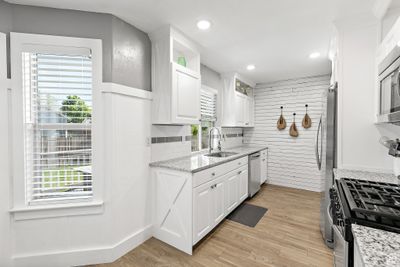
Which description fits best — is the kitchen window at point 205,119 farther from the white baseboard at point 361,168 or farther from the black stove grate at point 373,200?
the black stove grate at point 373,200

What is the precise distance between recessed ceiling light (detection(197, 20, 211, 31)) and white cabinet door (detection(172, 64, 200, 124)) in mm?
499

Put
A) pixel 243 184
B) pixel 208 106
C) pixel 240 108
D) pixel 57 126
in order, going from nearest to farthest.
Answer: pixel 57 126
pixel 243 184
pixel 208 106
pixel 240 108

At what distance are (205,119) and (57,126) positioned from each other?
7.48 feet

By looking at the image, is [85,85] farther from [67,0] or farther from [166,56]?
[166,56]

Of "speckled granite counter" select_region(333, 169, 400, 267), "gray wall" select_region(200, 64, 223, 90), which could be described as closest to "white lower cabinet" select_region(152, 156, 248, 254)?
"speckled granite counter" select_region(333, 169, 400, 267)

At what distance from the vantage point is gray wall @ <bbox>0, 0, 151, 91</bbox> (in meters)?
1.73

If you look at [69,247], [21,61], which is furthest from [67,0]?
[69,247]

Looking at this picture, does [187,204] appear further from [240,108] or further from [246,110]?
[246,110]

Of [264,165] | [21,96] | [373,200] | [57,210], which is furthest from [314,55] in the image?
[57,210]

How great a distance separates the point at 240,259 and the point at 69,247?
5.61 feet

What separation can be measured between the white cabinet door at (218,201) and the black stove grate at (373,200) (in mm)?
1329

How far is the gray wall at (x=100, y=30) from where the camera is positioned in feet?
5.67

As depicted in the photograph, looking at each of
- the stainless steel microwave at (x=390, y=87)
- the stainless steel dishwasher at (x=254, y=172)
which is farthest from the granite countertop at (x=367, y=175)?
the stainless steel dishwasher at (x=254, y=172)

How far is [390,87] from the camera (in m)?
1.37
